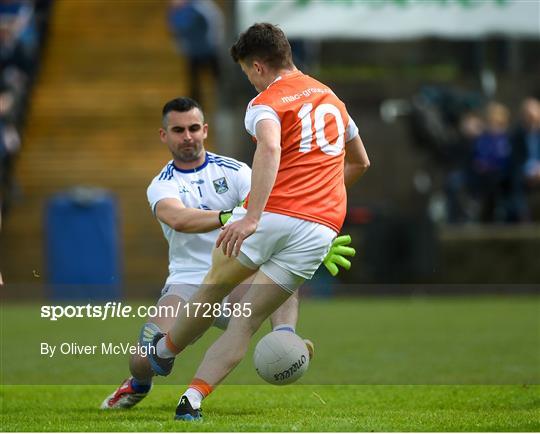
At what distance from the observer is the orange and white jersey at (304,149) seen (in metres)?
7.46

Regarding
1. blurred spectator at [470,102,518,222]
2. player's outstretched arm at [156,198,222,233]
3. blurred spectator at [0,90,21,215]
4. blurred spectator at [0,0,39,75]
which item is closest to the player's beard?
player's outstretched arm at [156,198,222,233]

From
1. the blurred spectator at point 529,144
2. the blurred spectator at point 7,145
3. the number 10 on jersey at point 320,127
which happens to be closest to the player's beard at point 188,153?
the number 10 on jersey at point 320,127

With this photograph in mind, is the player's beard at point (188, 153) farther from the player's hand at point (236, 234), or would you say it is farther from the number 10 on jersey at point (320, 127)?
the player's hand at point (236, 234)

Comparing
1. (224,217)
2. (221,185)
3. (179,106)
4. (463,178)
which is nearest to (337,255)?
(224,217)

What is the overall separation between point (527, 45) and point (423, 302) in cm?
536

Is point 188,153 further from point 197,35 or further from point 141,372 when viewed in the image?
point 197,35

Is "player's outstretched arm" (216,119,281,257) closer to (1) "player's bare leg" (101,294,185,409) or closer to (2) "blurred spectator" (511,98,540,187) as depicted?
(1) "player's bare leg" (101,294,185,409)

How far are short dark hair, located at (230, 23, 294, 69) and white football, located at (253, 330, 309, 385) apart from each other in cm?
145

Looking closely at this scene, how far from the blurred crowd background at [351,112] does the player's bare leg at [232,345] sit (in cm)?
1122

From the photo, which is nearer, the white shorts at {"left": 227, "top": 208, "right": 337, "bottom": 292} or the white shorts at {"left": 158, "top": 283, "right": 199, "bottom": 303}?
the white shorts at {"left": 227, "top": 208, "right": 337, "bottom": 292}

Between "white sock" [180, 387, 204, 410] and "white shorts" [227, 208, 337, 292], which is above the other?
"white shorts" [227, 208, 337, 292]

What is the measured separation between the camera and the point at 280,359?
7559mm

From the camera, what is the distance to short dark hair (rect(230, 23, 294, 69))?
7480mm

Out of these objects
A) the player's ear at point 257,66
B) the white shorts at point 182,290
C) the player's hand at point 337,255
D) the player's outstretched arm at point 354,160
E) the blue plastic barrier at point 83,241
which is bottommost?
the blue plastic barrier at point 83,241
